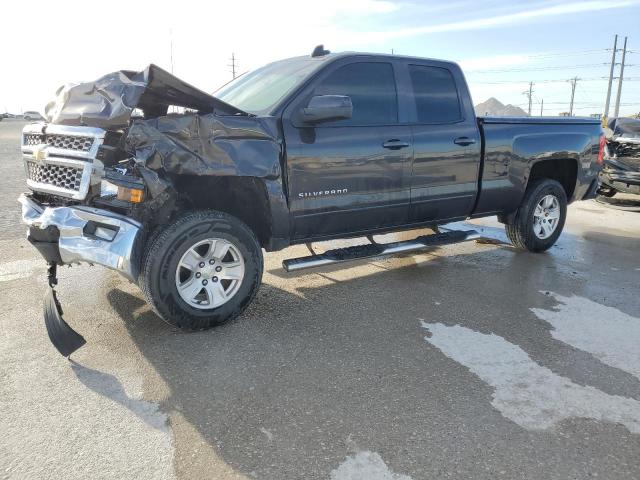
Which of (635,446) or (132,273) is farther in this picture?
(132,273)

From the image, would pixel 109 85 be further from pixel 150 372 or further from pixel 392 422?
pixel 392 422

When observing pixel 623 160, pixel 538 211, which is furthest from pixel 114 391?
pixel 623 160

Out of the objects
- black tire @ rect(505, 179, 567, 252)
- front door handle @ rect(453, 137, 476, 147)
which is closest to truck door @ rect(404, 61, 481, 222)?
front door handle @ rect(453, 137, 476, 147)

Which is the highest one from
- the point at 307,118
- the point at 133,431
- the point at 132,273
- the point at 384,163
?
the point at 307,118

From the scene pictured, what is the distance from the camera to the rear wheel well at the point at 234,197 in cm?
390

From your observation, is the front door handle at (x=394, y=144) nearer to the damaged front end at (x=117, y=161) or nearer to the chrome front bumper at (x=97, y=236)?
the damaged front end at (x=117, y=161)

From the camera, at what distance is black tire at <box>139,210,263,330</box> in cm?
353

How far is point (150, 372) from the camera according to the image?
3.23 m

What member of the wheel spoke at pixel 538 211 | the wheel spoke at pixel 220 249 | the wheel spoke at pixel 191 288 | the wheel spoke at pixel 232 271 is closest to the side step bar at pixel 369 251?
the wheel spoke at pixel 232 271

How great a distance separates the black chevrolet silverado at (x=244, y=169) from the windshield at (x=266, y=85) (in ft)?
0.06

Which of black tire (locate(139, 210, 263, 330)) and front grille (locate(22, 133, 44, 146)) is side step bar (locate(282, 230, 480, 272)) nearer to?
black tire (locate(139, 210, 263, 330))

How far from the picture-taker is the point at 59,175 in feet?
11.8

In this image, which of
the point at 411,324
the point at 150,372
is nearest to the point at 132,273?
the point at 150,372

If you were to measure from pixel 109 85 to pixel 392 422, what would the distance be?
2820 mm
